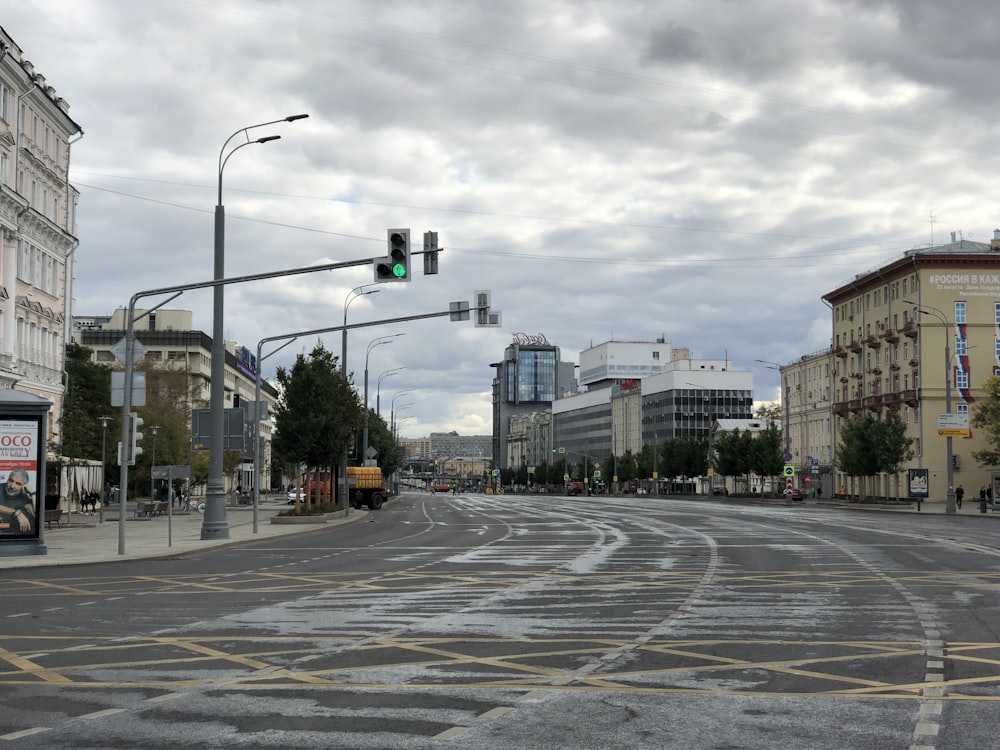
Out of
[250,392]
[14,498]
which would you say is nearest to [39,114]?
[14,498]

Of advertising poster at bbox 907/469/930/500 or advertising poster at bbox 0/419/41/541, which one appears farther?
advertising poster at bbox 907/469/930/500

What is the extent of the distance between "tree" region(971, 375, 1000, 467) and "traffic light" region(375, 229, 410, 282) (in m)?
65.9

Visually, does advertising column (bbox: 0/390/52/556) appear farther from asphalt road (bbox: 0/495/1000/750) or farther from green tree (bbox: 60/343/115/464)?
green tree (bbox: 60/343/115/464)

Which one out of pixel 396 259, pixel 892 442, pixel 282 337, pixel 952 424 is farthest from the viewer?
pixel 892 442

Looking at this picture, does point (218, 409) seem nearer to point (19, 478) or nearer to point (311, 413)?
point (19, 478)

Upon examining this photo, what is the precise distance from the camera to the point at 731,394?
7790 inches

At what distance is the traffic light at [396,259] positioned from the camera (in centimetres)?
2506

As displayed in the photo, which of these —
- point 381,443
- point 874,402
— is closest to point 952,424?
point 874,402

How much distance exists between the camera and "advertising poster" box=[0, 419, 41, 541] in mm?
26178

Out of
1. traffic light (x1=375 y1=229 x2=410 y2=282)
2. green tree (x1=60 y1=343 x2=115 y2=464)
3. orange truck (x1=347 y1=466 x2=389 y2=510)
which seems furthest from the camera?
orange truck (x1=347 y1=466 x2=389 y2=510)

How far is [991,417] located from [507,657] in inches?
3095

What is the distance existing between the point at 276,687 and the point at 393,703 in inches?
48.1

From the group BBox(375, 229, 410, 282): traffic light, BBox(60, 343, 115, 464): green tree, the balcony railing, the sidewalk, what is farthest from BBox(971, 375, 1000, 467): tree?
BBox(375, 229, 410, 282): traffic light

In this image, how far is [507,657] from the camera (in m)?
10.9
